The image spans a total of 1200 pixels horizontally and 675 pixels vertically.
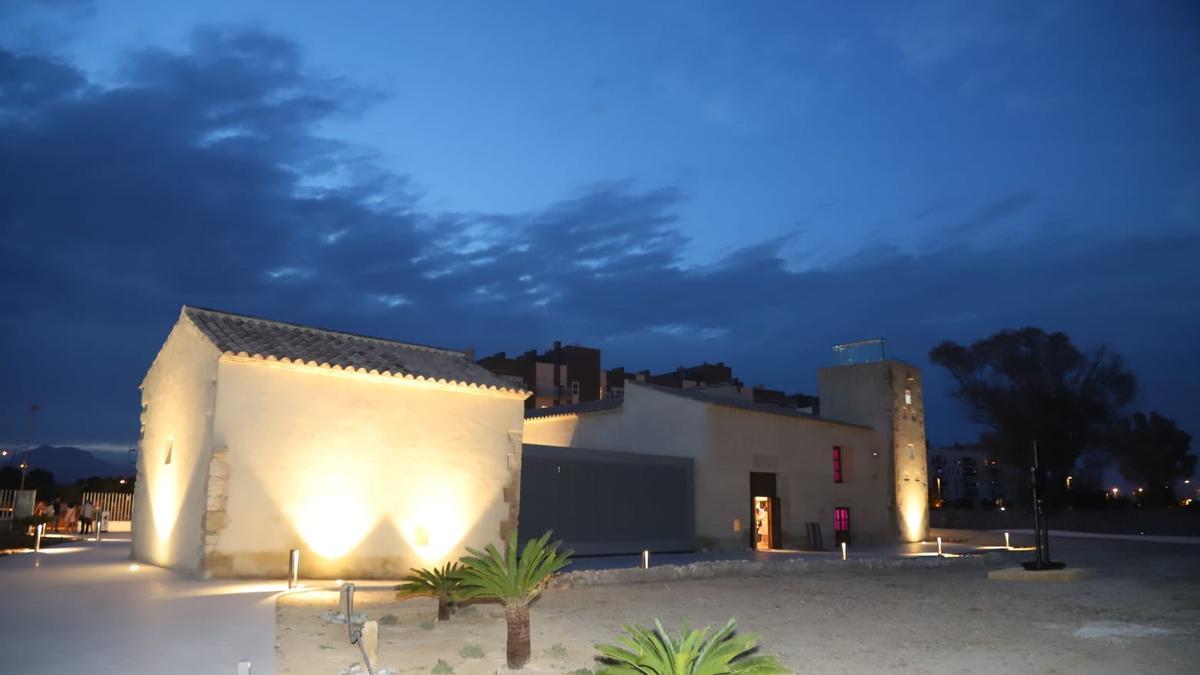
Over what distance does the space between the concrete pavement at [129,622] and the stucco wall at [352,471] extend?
1128 mm

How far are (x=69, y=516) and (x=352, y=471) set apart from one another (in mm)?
20477

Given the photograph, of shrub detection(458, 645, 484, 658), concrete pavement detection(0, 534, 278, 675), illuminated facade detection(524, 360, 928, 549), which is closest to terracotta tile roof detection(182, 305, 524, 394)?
concrete pavement detection(0, 534, 278, 675)

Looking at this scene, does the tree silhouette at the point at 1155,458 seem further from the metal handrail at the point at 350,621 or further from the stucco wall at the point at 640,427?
the metal handrail at the point at 350,621

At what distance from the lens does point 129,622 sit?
951 cm

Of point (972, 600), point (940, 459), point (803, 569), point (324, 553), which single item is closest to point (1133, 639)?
point (972, 600)

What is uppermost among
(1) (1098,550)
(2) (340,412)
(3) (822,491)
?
(2) (340,412)

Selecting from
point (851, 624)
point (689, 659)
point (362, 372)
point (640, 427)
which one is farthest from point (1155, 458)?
point (689, 659)

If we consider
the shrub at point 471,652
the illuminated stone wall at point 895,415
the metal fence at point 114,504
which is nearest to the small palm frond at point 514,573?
the shrub at point 471,652

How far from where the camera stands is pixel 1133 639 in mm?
10180

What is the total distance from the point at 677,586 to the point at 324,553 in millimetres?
7167

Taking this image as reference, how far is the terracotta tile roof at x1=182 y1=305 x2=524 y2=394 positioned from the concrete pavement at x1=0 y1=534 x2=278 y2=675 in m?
4.28

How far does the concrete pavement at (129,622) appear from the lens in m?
7.42

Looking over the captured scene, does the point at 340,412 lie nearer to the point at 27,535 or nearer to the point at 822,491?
the point at 27,535

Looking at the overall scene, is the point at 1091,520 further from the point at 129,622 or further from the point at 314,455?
the point at 129,622
